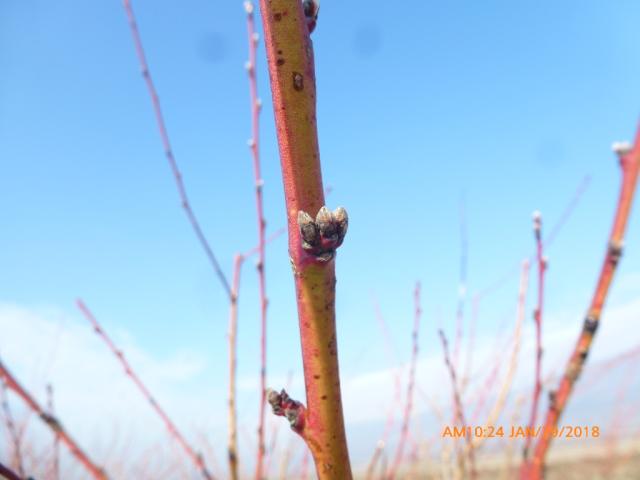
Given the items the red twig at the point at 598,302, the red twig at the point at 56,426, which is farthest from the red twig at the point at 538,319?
the red twig at the point at 56,426

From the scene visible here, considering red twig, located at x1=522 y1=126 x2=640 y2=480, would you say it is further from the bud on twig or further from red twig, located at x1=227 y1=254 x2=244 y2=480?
red twig, located at x1=227 y1=254 x2=244 y2=480

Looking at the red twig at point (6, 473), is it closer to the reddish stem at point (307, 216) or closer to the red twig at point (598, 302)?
the reddish stem at point (307, 216)

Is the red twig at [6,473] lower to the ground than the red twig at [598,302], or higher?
lower

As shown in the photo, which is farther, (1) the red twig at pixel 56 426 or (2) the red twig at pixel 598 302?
(1) the red twig at pixel 56 426

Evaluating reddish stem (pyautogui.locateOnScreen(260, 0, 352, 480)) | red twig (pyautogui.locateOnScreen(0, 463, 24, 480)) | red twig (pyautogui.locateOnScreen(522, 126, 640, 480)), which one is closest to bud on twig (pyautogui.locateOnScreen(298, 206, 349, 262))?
reddish stem (pyautogui.locateOnScreen(260, 0, 352, 480))

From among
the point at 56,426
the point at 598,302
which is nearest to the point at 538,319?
the point at 598,302

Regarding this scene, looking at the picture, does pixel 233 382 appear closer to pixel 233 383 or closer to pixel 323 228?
pixel 233 383

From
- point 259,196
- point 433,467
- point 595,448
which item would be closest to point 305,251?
point 259,196
